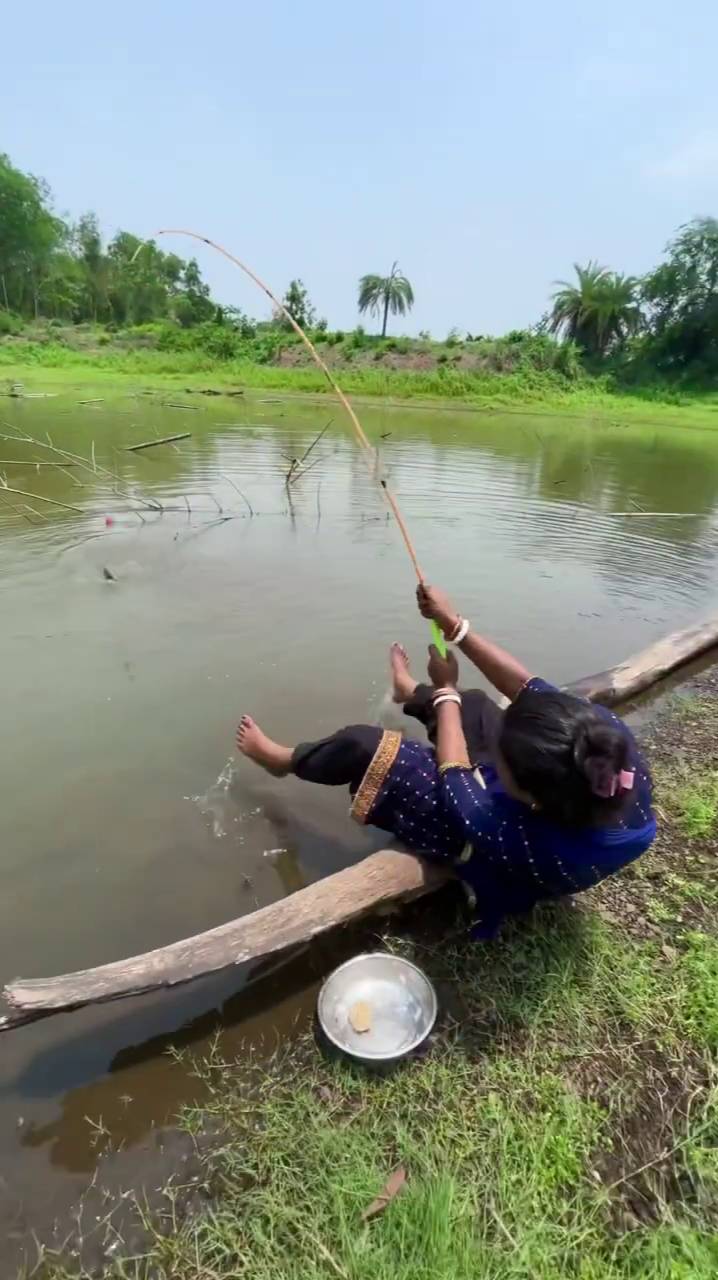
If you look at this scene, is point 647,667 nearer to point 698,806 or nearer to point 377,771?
point 698,806

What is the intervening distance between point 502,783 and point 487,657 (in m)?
0.62

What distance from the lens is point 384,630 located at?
5.13 metres

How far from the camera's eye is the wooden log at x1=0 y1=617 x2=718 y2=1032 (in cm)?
172

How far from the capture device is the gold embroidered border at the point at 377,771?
2354 mm

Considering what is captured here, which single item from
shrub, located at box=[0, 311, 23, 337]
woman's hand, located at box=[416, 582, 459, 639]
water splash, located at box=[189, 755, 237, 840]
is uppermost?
shrub, located at box=[0, 311, 23, 337]

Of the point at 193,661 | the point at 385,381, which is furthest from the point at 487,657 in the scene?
the point at 385,381

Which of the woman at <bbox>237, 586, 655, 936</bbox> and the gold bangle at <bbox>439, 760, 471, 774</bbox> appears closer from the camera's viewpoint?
the woman at <bbox>237, 586, 655, 936</bbox>

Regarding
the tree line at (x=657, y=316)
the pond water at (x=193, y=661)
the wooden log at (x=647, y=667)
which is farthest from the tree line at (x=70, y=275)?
the wooden log at (x=647, y=667)

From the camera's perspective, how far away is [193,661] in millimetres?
4414

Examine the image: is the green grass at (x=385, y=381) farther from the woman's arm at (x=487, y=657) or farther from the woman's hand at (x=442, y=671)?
the woman's arm at (x=487, y=657)

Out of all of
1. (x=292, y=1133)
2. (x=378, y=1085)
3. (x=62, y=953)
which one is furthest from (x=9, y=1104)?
(x=378, y=1085)

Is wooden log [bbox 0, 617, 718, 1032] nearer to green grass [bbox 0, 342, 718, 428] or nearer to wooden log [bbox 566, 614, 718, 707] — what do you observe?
wooden log [bbox 566, 614, 718, 707]

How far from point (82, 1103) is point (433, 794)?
52.7 inches

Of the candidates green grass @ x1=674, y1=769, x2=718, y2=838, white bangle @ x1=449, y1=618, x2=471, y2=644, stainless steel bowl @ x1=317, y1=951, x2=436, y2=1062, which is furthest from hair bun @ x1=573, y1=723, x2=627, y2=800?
green grass @ x1=674, y1=769, x2=718, y2=838
